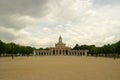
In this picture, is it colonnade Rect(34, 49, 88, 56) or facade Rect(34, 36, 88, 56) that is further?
facade Rect(34, 36, 88, 56)

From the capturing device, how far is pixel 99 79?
1588 centimetres

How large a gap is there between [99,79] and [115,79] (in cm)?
124

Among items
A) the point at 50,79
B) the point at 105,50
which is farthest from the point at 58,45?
the point at 50,79

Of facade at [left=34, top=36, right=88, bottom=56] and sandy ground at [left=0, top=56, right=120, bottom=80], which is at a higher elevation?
facade at [left=34, top=36, right=88, bottom=56]

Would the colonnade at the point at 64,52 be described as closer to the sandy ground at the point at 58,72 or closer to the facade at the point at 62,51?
the facade at the point at 62,51

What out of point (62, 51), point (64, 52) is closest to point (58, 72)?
point (62, 51)

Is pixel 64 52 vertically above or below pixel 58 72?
above

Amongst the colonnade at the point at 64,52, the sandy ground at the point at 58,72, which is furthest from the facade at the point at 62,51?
the sandy ground at the point at 58,72

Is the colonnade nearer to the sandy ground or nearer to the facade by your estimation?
the facade

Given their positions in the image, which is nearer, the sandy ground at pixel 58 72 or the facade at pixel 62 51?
the sandy ground at pixel 58 72

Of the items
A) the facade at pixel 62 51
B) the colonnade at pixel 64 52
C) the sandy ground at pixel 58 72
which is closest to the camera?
the sandy ground at pixel 58 72

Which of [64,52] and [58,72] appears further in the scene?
[64,52]

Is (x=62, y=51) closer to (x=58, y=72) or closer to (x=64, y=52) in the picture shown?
(x=64, y=52)

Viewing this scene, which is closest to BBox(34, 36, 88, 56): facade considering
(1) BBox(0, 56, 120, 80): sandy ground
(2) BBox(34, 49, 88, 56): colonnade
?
(2) BBox(34, 49, 88, 56): colonnade
